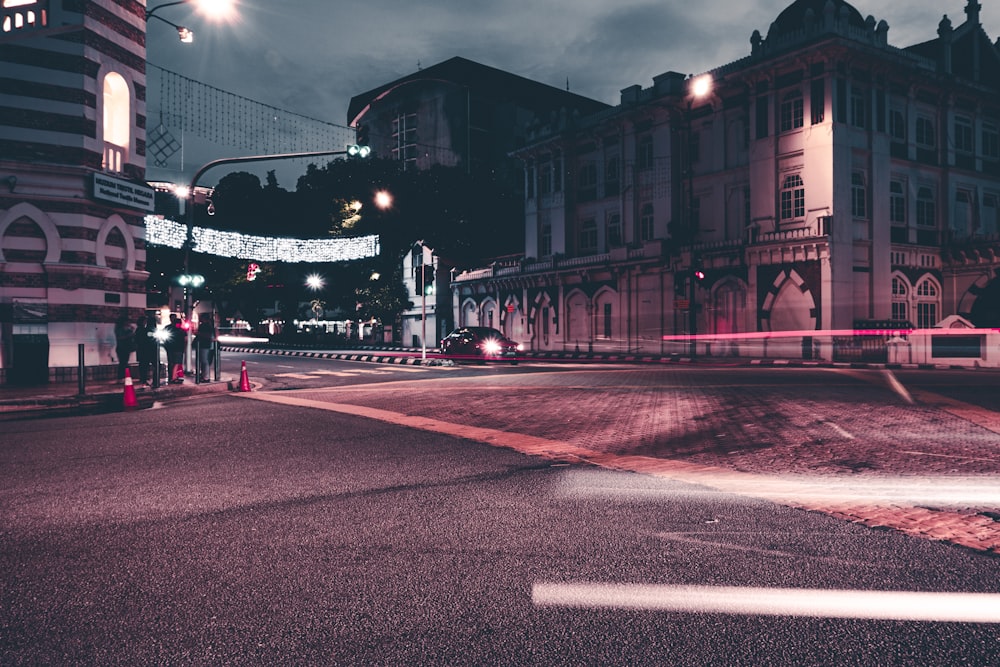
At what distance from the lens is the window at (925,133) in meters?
33.4

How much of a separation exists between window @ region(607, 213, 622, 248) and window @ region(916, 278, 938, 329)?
579 inches

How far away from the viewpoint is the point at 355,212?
48656 mm

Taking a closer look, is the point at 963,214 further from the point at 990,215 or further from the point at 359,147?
the point at 359,147

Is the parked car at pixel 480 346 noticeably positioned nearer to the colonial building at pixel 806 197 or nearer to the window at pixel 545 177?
the colonial building at pixel 806 197

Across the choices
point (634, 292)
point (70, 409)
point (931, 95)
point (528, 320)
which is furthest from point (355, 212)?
point (70, 409)

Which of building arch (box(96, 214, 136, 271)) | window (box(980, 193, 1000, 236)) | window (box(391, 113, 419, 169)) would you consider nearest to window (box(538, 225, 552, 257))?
window (box(980, 193, 1000, 236))

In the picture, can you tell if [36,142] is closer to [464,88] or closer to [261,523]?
[261,523]

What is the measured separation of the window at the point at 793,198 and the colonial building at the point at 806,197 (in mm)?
59

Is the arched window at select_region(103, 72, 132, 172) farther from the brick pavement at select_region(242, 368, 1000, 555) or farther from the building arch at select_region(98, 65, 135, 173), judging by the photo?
the brick pavement at select_region(242, 368, 1000, 555)

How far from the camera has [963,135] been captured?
1375 inches

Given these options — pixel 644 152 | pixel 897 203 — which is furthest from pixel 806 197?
pixel 644 152

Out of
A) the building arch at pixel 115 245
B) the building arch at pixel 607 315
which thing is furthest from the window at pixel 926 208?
the building arch at pixel 115 245

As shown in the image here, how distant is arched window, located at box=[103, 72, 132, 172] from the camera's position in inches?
749

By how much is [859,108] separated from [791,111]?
2.73 metres
